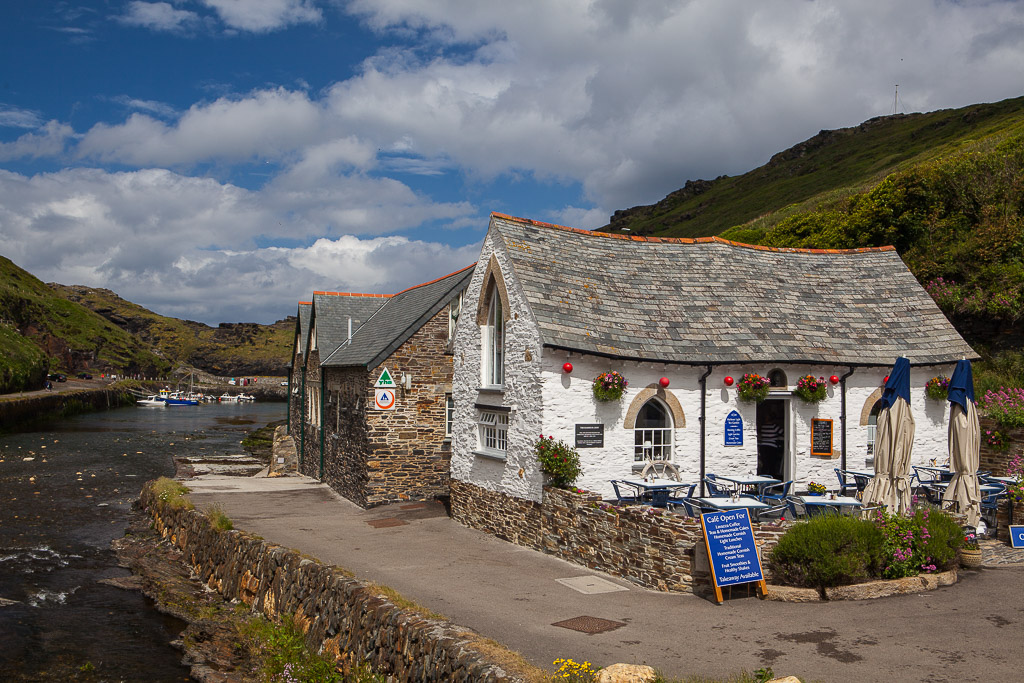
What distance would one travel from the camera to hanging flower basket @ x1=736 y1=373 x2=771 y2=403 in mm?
15258

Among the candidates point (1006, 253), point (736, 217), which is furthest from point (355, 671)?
point (736, 217)

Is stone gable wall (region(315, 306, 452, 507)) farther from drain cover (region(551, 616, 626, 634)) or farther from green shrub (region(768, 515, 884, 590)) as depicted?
green shrub (region(768, 515, 884, 590))

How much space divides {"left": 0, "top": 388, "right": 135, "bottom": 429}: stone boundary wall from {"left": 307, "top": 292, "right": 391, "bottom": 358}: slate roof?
39583mm

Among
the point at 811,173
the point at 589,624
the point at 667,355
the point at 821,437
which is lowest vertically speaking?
the point at 589,624

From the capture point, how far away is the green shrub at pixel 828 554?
1027cm

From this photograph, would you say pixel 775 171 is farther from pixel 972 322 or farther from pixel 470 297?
pixel 470 297

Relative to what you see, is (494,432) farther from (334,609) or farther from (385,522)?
(334,609)

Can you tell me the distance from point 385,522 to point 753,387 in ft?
29.4

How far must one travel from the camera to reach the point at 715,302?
16828 millimetres

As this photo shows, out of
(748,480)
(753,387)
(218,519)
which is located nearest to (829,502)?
(748,480)

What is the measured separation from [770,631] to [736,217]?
86.6 m

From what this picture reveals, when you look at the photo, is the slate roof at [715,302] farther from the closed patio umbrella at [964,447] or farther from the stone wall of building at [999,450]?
the closed patio umbrella at [964,447]

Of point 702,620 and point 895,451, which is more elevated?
point 895,451

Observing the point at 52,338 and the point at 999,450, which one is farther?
the point at 52,338
